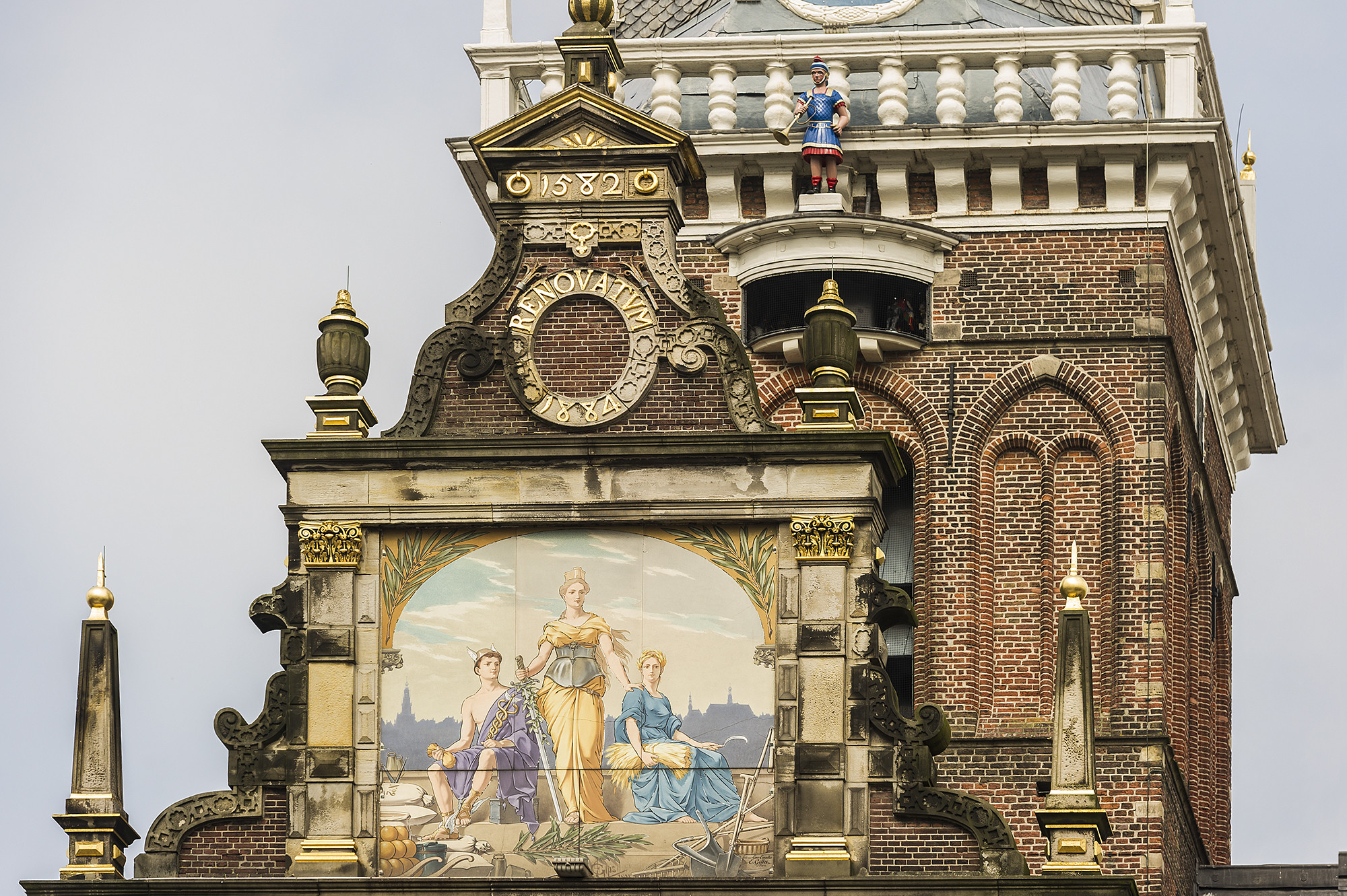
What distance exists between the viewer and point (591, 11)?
36.2m

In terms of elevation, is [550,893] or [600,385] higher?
[600,385]

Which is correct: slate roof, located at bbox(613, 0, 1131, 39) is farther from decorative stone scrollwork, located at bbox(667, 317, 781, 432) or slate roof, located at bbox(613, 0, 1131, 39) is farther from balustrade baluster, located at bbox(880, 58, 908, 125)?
decorative stone scrollwork, located at bbox(667, 317, 781, 432)

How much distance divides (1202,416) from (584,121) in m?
13.5

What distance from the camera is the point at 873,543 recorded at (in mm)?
33000

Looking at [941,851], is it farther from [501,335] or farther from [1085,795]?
[501,335]

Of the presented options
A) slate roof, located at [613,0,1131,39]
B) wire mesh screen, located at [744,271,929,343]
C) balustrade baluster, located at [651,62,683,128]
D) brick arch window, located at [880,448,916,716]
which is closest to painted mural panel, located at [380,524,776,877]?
brick arch window, located at [880,448,916,716]

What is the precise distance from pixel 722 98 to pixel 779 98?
61 centimetres

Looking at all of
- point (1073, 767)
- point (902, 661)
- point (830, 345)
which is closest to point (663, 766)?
point (1073, 767)

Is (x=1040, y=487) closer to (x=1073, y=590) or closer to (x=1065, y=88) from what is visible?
(x=1065, y=88)

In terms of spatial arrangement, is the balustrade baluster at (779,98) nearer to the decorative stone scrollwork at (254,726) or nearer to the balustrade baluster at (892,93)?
the balustrade baluster at (892,93)

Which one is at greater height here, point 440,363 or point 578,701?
point 440,363

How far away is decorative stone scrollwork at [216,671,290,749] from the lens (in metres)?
32.8

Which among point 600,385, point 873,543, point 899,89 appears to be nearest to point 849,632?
point 873,543

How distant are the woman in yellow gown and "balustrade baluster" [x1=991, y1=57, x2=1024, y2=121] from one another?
1162 centimetres
